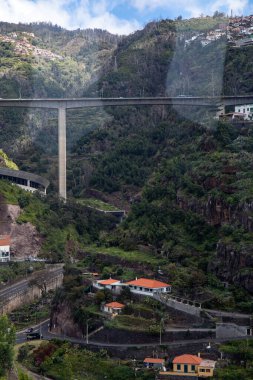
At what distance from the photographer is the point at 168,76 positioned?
3322 inches

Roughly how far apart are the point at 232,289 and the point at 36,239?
70.6 ft

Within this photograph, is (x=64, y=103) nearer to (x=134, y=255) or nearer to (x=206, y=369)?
(x=134, y=255)

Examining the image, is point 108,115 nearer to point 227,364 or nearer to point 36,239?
point 36,239

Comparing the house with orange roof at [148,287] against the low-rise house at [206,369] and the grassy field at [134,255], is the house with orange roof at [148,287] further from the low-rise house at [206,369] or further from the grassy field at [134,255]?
the low-rise house at [206,369]

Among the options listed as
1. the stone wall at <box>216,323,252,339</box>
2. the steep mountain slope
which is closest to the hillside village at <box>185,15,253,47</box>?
the steep mountain slope

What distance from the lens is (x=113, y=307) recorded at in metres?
43.7

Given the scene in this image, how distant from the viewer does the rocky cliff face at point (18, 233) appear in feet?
203

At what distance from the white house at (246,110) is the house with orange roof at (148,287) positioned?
1714cm

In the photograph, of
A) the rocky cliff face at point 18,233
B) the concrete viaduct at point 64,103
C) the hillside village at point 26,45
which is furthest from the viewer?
the hillside village at point 26,45

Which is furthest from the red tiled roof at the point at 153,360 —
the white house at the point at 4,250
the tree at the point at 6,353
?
the white house at the point at 4,250

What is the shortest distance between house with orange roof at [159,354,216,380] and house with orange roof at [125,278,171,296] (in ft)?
16.8

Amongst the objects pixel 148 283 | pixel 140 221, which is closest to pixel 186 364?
pixel 148 283

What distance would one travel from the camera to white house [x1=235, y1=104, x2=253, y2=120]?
5990cm

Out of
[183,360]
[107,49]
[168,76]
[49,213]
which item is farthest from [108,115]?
[183,360]
